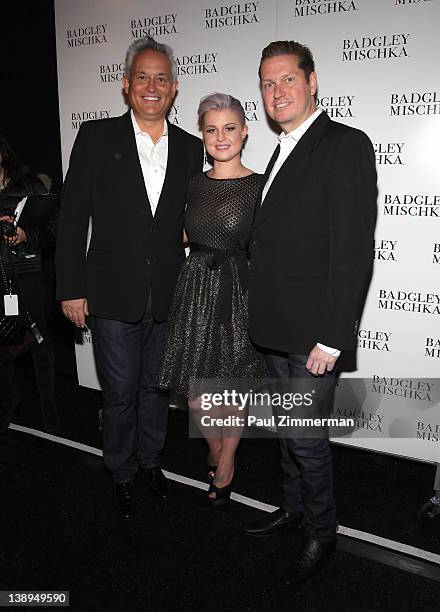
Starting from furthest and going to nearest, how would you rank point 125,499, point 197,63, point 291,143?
point 197,63
point 125,499
point 291,143

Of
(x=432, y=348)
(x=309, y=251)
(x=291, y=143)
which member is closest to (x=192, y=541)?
(x=309, y=251)

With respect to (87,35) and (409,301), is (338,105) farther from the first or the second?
(87,35)

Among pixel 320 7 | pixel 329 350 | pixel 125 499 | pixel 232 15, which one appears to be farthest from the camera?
pixel 232 15

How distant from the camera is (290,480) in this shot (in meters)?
2.64

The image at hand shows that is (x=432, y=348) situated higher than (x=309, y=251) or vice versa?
(x=309, y=251)

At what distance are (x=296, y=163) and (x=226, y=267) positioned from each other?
619mm

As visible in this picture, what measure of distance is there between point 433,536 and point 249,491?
960 mm

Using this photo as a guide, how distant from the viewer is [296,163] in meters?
2.15

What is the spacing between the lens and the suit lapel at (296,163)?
2.14 meters

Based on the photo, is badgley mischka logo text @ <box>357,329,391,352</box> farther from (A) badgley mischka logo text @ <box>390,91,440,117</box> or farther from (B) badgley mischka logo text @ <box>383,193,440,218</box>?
(A) badgley mischka logo text @ <box>390,91,440,117</box>

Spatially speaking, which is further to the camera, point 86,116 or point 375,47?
point 86,116

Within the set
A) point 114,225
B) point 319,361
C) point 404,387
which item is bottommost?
point 404,387

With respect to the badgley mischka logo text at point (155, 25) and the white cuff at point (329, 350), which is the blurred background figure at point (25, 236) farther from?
the white cuff at point (329, 350)

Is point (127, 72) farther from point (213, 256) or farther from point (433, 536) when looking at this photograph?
point (433, 536)
